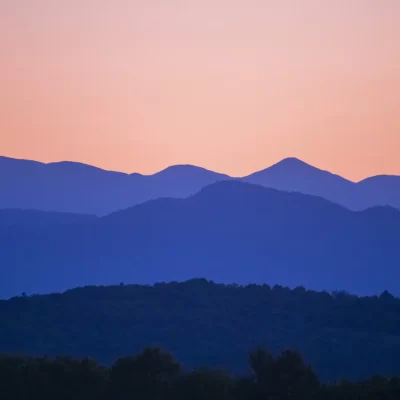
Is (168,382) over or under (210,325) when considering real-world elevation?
under

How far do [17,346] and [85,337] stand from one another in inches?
221

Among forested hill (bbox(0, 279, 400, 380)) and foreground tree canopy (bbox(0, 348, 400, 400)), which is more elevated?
forested hill (bbox(0, 279, 400, 380))

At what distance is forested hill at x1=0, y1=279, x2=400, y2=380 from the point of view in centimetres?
6119

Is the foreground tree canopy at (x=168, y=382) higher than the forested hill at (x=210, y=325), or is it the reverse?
the forested hill at (x=210, y=325)

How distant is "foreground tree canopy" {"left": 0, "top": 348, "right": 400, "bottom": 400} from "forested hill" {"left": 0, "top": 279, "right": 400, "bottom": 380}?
938 inches

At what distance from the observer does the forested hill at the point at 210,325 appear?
2409 inches

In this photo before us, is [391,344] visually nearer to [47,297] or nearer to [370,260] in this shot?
[47,297]

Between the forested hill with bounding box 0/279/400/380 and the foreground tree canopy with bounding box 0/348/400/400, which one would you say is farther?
the forested hill with bounding box 0/279/400/380

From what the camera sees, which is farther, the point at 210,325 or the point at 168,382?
the point at 210,325

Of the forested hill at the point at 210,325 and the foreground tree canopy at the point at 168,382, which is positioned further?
the forested hill at the point at 210,325

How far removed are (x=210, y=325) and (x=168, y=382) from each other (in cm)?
3655

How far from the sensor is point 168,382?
108ft

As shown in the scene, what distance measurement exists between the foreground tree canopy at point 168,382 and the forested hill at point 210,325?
78.2 ft

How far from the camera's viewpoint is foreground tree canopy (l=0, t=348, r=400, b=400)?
102 ft
